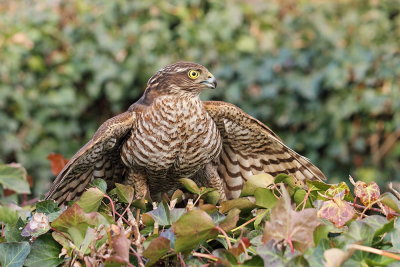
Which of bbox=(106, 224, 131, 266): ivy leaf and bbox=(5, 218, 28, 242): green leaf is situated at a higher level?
bbox=(106, 224, 131, 266): ivy leaf

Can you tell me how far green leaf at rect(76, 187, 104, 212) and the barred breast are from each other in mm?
1356

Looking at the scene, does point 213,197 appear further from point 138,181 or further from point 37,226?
point 138,181

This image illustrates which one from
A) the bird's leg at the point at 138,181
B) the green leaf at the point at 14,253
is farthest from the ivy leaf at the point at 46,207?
the bird's leg at the point at 138,181

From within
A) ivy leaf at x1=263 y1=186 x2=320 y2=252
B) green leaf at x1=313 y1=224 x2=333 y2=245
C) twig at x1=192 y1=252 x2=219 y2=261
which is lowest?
twig at x1=192 y1=252 x2=219 y2=261

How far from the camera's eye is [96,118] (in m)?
7.82

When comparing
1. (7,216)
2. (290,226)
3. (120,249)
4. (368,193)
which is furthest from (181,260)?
(7,216)

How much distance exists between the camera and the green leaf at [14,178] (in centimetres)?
356

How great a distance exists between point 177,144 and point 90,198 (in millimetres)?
1421

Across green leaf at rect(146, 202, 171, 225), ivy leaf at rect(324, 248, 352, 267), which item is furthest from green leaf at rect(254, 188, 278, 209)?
ivy leaf at rect(324, 248, 352, 267)

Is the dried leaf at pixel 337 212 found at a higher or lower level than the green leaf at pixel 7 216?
higher

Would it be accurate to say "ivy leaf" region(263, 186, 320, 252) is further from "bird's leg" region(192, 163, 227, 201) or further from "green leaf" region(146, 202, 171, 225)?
"bird's leg" region(192, 163, 227, 201)

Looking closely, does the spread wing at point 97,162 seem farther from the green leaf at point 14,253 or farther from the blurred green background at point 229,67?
the blurred green background at point 229,67

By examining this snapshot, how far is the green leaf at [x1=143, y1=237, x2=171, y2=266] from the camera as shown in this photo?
81.0 inches

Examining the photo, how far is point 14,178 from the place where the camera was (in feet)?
11.8
